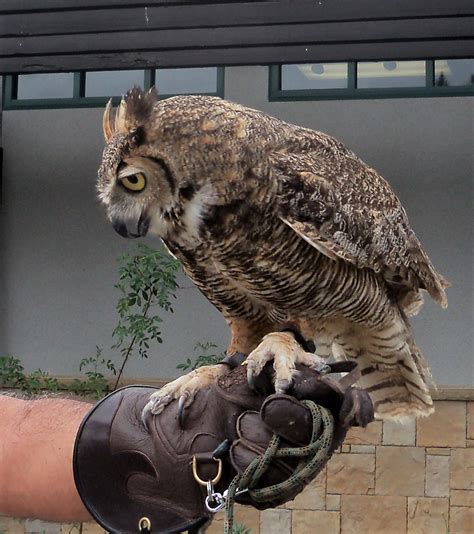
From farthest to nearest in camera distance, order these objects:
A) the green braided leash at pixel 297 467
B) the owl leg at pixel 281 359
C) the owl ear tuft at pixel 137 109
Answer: the owl ear tuft at pixel 137 109 < the owl leg at pixel 281 359 < the green braided leash at pixel 297 467

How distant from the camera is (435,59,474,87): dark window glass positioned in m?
4.74

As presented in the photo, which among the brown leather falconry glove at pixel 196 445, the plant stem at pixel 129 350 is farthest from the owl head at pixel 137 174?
the plant stem at pixel 129 350

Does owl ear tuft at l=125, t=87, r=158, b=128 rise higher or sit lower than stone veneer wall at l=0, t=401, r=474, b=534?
higher

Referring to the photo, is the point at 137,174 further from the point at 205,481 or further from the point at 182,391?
the point at 205,481

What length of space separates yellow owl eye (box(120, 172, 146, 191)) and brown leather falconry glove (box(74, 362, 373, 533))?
49cm

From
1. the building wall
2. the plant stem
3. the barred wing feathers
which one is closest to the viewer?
the barred wing feathers

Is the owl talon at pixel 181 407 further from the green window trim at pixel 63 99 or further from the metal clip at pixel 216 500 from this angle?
the green window trim at pixel 63 99

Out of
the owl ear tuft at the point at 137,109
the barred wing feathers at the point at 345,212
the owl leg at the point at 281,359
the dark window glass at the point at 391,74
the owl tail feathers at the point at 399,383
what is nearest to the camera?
the owl leg at the point at 281,359

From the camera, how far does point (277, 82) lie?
4859mm

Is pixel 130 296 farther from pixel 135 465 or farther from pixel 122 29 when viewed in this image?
pixel 135 465

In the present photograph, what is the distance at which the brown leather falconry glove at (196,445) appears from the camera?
1.73m

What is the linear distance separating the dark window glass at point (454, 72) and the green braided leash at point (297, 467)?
3471mm

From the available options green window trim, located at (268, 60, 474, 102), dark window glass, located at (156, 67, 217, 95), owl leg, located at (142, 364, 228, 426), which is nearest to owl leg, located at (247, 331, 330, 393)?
owl leg, located at (142, 364, 228, 426)

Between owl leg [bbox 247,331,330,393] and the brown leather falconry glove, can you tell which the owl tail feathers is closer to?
owl leg [bbox 247,331,330,393]
